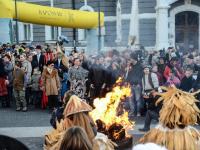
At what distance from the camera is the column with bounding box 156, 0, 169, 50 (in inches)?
1094

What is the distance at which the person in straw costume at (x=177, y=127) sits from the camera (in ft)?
19.0

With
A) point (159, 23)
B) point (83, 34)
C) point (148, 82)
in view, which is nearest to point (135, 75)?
point (148, 82)

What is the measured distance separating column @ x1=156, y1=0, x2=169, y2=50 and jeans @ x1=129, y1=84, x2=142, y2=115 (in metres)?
13.9

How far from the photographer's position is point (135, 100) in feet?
45.9

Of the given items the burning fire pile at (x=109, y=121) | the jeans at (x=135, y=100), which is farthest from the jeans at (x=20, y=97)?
the burning fire pile at (x=109, y=121)

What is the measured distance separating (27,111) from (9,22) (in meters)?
4.91

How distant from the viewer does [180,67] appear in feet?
49.2

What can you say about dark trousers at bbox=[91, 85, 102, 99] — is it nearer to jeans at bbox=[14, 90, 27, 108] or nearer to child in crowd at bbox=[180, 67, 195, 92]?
child in crowd at bbox=[180, 67, 195, 92]

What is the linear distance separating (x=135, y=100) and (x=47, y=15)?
312 inches

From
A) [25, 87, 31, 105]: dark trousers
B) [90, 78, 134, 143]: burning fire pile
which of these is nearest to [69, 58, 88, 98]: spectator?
[25, 87, 31, 105]: dark trousers

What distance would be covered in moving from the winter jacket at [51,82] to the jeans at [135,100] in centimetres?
211

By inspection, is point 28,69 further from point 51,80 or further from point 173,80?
point 173,80

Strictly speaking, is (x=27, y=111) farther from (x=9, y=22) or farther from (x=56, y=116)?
(x=56, y=116)

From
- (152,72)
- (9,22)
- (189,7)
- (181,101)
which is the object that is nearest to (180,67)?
(152,72)
